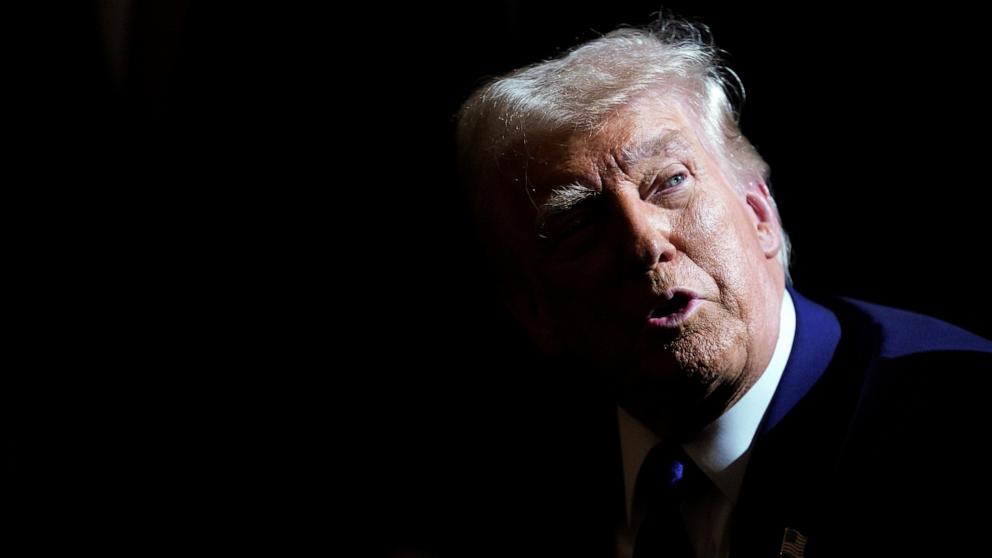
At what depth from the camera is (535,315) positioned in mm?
1440

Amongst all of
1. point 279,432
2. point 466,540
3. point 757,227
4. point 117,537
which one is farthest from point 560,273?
point 117,537

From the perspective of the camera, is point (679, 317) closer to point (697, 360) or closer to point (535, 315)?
point (697, 360)

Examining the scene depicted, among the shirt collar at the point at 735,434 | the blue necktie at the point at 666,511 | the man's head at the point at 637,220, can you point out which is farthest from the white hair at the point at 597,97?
the blue necktie at the point at 666,511

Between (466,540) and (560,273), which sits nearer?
(560,273)

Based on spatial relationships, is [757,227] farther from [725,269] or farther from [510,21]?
[510,21]

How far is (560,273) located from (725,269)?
24cm

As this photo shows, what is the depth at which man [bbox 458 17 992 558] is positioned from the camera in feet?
3.72

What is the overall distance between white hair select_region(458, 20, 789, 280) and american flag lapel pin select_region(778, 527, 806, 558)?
1.51ft

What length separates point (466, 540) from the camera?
161 cm

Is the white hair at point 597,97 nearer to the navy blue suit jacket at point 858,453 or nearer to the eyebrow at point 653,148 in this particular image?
the eyebrow at point 653,148

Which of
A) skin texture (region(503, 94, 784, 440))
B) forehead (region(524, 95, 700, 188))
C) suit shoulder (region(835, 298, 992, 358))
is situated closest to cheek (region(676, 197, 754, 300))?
skin texture (region(503, 94, 784, 440))

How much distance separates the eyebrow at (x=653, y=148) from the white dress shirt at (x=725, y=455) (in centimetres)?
31

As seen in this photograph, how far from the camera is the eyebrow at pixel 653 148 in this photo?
1.24 meters

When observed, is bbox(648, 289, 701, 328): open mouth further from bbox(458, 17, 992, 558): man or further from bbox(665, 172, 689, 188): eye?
bbox(665, 172, 689, 188): eye
